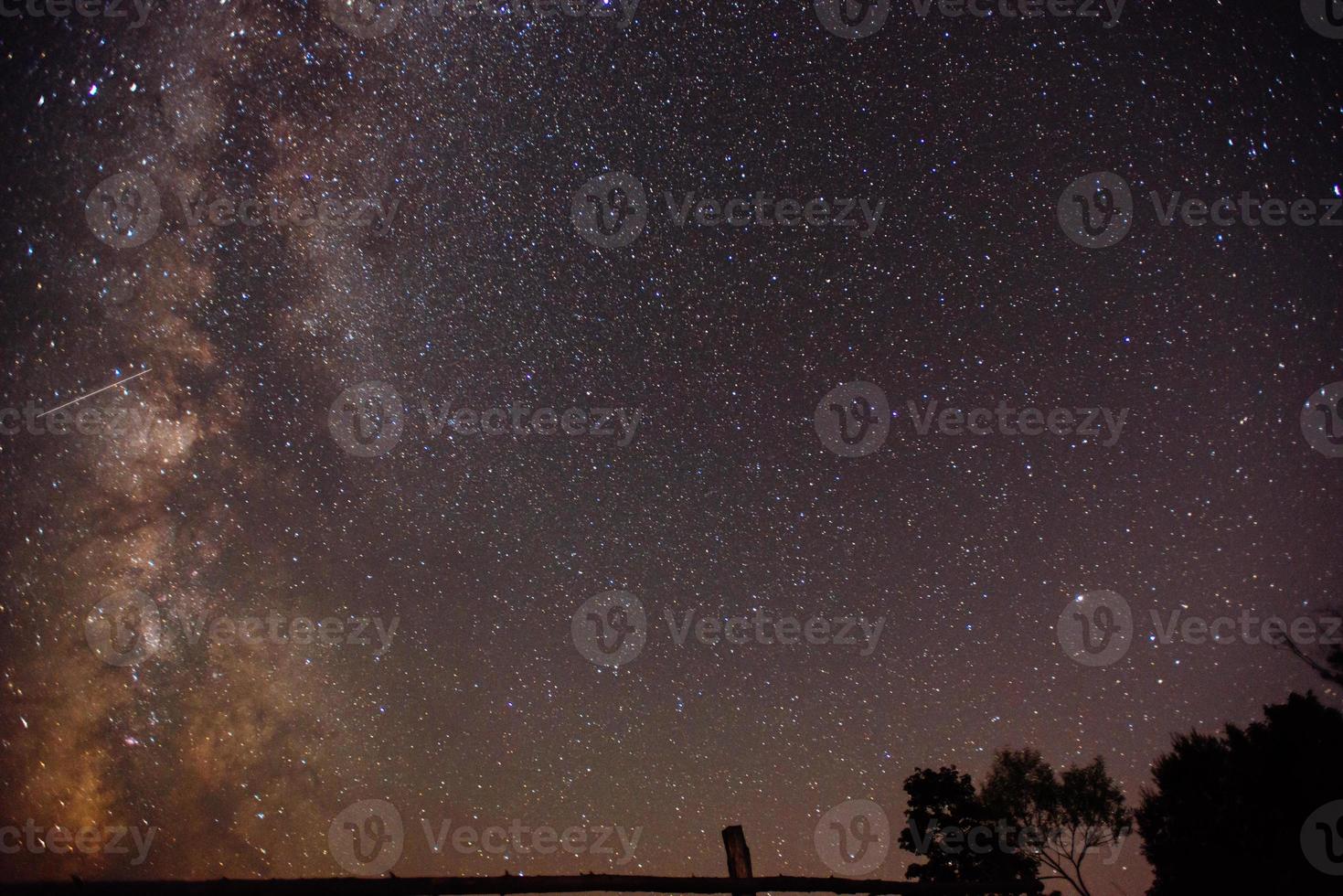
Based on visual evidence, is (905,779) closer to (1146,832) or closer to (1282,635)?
(1146,832)

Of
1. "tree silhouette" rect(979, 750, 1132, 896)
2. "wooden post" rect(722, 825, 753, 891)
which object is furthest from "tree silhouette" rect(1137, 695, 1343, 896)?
"wooden post" rect(722, 825, 753, 891)

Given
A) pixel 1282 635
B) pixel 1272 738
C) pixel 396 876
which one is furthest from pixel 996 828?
pixel 396 876

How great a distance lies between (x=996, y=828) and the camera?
19266 millimetres

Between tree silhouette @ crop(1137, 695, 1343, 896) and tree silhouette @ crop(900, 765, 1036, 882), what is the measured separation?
376 cm

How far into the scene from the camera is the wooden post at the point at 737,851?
16.5 ft

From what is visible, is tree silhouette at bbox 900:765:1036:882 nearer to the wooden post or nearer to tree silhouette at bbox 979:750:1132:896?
tree silhouette at bbox 979:750:1132:896

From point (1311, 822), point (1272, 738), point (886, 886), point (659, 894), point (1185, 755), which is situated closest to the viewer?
point (659, 894)

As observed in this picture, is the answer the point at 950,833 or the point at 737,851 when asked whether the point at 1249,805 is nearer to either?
the point at 950,833

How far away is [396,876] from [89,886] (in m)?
1.25

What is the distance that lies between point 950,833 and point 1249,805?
22.0 feet

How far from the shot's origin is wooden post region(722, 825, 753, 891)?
5023 millimetres

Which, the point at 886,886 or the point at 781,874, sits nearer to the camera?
the point at 781,874

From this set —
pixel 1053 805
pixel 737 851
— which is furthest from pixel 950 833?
pixel 737 851

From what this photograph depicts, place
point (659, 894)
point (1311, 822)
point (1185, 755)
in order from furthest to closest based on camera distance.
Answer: point (1185, 755) → point (1311, 822) → point (659, 894)
